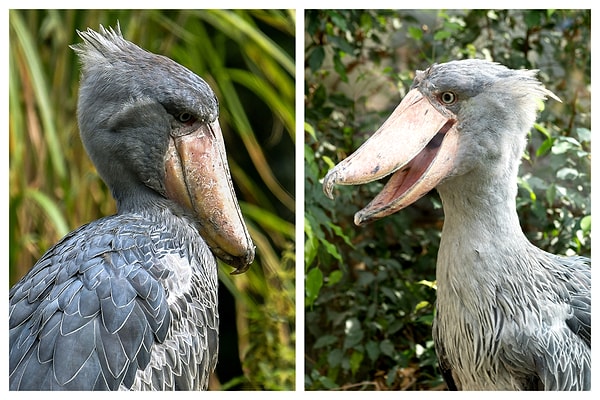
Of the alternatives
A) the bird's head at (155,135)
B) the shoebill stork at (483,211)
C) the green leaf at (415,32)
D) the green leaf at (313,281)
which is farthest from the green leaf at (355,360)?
the green leaf at (415,32)

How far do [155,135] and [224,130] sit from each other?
2.78 feet

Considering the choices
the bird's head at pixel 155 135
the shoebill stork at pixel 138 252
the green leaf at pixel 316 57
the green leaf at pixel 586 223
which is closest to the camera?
the shoebill stork at pixel 138 252

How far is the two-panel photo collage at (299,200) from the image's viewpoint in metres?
1.41

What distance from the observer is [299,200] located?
69.8 inches

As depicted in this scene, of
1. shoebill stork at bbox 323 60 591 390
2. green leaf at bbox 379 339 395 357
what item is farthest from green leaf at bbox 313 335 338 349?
shoebill stork at bbox 323 60 591 390

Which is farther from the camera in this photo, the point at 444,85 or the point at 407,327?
the point at 407,327

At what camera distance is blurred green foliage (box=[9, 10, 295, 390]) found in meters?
1.95

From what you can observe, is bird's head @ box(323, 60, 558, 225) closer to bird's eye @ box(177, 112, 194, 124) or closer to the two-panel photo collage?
the two-panel photo collage

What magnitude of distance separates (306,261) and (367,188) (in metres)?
0.42

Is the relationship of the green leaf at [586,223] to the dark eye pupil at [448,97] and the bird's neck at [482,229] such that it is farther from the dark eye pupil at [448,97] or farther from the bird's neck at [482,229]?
the dark eye pupil at [448,97]
